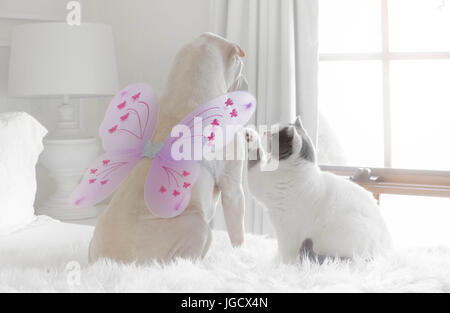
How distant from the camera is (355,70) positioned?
8.38 feet

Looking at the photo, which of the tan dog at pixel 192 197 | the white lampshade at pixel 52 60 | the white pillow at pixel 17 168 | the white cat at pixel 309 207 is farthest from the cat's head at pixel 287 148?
the white lampshade at pixel 52 60

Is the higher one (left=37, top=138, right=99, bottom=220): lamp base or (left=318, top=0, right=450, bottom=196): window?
(left=318, top=0, right=450, bottom=196): window

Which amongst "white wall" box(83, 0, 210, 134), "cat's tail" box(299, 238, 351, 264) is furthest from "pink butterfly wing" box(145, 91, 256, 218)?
"white wall" box(83, 0, 210, 134)

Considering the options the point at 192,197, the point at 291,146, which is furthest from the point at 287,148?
the point at 192,197

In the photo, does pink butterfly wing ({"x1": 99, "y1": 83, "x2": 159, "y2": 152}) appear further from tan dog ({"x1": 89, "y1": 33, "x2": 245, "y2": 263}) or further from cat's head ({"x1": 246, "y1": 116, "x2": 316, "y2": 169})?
cat's head ({"x1": 246, "y1": 116, "x2": 316, "y2": 169})

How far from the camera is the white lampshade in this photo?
2266 mm

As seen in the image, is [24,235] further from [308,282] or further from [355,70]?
[355,70]

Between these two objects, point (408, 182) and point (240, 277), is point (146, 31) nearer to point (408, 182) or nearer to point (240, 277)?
point (408, 182)

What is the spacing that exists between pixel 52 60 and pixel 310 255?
1.59 meters

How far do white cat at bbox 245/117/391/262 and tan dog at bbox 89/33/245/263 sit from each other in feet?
0.46

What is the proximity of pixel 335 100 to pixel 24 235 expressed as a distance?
1570mm

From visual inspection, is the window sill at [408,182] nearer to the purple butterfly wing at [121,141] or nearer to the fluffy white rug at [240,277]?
→ the fluffy white rug at [240,277]
